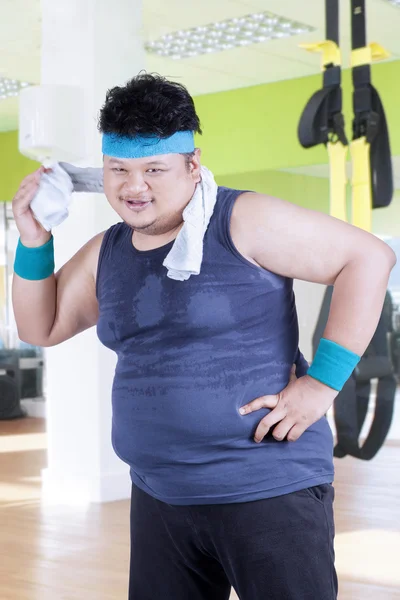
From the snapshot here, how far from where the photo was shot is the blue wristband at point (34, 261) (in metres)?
1.57

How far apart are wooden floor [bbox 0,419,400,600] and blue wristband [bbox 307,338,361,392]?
1.98m

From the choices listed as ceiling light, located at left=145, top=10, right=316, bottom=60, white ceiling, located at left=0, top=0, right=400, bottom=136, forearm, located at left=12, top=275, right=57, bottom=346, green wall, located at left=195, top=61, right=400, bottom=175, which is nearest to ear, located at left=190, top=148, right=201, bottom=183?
forearm, located at left=12, top=275, right=57, bottom=346

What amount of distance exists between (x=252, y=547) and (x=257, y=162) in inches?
233

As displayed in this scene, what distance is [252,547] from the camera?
1356 mm

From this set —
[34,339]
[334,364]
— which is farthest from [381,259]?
[34,339]

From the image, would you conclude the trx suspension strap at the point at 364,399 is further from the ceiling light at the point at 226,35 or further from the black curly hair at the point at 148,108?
the ceiling light at the point at 226,35

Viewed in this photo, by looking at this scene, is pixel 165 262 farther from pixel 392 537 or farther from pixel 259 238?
pixel 392 537

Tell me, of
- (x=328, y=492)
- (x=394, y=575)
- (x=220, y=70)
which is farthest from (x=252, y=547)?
(x=220, y=70)

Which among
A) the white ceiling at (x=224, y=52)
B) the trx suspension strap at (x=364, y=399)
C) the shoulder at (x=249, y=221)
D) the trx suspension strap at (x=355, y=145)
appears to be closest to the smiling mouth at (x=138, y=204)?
the shoulder at (x=249, y=221)

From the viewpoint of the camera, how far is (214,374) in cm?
138

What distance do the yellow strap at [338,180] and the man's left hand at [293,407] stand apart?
2.15 meters

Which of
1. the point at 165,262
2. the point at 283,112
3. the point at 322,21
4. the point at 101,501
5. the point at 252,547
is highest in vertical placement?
the point at 322,21

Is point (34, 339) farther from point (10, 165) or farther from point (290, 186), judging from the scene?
point (10, 165)

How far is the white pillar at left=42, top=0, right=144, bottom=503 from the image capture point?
4859 millimetres
